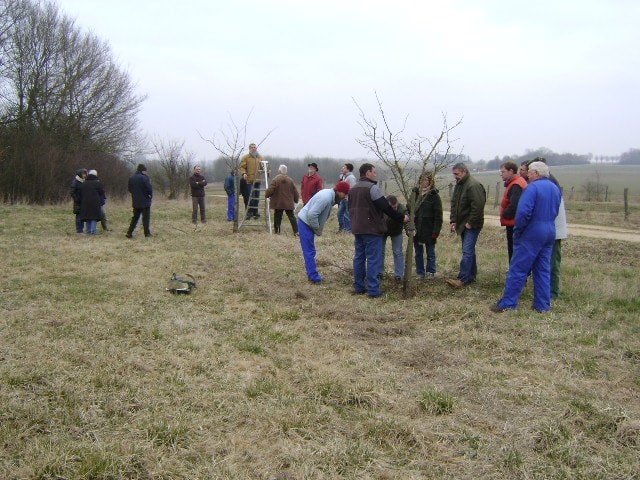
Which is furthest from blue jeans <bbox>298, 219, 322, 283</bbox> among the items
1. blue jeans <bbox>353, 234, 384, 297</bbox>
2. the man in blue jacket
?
the man in blue jacket

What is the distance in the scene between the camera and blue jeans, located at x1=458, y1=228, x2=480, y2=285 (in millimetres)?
7217

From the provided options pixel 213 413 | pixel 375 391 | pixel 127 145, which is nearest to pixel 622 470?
pixel 375 391

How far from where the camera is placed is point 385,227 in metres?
6.86

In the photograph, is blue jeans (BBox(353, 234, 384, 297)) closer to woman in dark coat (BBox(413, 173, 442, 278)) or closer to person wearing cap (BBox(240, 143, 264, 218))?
woman in dark coat (BBox(413, 173, 442, 278))

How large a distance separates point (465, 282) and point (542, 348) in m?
2.72

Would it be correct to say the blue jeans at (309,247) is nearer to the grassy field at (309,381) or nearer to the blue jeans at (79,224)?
the grassy field at (309,381)

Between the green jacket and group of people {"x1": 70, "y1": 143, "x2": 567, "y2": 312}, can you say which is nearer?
group of people {"x1": 70, "y1": 143, "x2": 567, "y2": 312}

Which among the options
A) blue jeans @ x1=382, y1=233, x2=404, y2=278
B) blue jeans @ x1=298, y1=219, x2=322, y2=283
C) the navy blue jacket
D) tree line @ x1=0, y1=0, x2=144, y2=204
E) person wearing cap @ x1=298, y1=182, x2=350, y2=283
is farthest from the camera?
tree line @ x1=0, y1=0, x2=144, y2=204

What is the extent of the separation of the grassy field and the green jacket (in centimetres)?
95

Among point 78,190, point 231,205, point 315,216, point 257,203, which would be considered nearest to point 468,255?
point 315,216

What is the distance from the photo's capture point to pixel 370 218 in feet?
22.3

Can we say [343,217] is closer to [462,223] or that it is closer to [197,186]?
[197,186]

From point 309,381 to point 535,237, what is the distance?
3298mm

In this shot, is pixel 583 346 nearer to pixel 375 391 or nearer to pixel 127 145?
pixel 375 391
